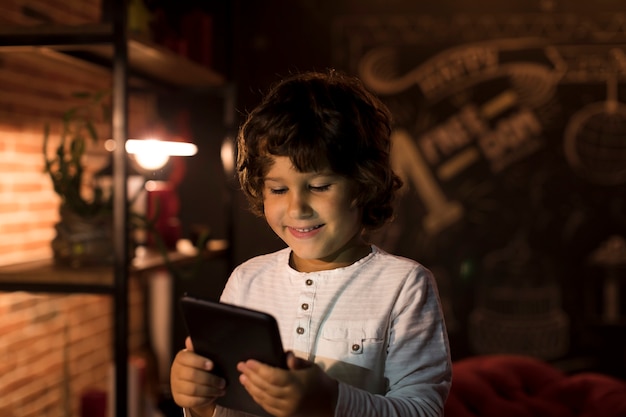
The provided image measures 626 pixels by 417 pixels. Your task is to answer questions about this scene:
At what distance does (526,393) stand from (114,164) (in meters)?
1.08

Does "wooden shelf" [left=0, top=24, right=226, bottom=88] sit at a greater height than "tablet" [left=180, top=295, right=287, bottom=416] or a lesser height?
greater

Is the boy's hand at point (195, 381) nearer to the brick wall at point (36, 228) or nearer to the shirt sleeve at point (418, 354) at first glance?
the shirt sleeve at point (418, 354)

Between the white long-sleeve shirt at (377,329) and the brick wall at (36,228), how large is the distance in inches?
54.2

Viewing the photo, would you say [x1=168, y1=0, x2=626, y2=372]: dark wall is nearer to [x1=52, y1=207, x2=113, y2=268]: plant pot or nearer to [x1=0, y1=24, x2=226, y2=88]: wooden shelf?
[x1=0, y1=24, x2=226, y2=88]: wooden shelf

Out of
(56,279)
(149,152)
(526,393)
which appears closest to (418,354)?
(526,393)

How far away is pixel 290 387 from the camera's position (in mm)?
668

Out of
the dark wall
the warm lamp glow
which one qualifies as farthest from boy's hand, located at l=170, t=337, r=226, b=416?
the dark wall

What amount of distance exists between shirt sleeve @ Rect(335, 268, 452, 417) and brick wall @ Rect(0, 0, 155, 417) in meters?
1.43

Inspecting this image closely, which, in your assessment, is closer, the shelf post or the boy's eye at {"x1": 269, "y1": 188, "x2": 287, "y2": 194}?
the boy's eye at {"x1": 269, "y1": 188, "x2": 287, "y2": 194}

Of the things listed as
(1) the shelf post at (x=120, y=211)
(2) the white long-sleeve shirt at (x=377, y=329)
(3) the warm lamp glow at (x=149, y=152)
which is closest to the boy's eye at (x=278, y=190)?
(2) the white long-sleeve shirt at (x=377, y=329)

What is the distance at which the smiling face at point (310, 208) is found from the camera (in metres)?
0.77

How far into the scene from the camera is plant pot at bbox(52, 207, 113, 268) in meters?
1.91

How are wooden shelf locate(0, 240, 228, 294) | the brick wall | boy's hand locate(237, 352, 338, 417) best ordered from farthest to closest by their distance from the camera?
the brick wall < wooden shelf locate(0, 240, 228, 294) < boy's hand locate(237, 352, 338, 417)

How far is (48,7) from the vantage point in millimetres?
2477
